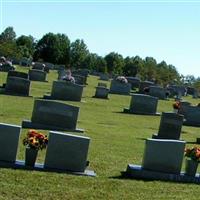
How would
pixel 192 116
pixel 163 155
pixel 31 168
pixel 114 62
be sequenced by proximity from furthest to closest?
pixel 114 62, pixel 192 116, pixel 163 155, pixel 31 168

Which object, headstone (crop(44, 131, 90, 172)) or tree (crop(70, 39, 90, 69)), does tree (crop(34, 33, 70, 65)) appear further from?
headstone (crop(44, 131, 90, 172))

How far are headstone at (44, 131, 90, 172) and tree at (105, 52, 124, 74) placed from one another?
105m

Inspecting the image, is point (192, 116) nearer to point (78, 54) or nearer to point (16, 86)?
point (16, 86)

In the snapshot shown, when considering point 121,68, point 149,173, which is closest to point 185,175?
point 149,173

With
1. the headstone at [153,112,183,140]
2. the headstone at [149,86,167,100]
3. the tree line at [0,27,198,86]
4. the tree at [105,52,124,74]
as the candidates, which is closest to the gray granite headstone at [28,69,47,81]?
the headstone at [149,86,167,100]

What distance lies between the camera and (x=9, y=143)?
1287cm

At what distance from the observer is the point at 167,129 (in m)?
21.5

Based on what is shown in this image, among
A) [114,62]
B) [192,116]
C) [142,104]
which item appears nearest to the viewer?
[192,116]

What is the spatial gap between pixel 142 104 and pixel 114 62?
9158 cm

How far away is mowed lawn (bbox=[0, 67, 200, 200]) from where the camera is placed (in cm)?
1098

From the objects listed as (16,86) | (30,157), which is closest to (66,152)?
(30,157)

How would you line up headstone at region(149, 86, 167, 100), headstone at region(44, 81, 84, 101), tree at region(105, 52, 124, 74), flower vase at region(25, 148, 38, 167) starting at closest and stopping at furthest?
flower vase at region(25, 148, 38, 167), headstone at region(44, 81, 84, 101), headstone at region(149, 86, 167, 100), tree at region(105, 52, 124, 74)

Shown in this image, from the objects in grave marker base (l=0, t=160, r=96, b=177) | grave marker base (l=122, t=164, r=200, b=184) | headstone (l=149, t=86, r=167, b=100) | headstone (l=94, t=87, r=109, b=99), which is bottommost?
grave marker base (l=0, t=160, r=96, b=177)

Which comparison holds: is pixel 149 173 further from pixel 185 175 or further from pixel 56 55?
pixel 56 55
